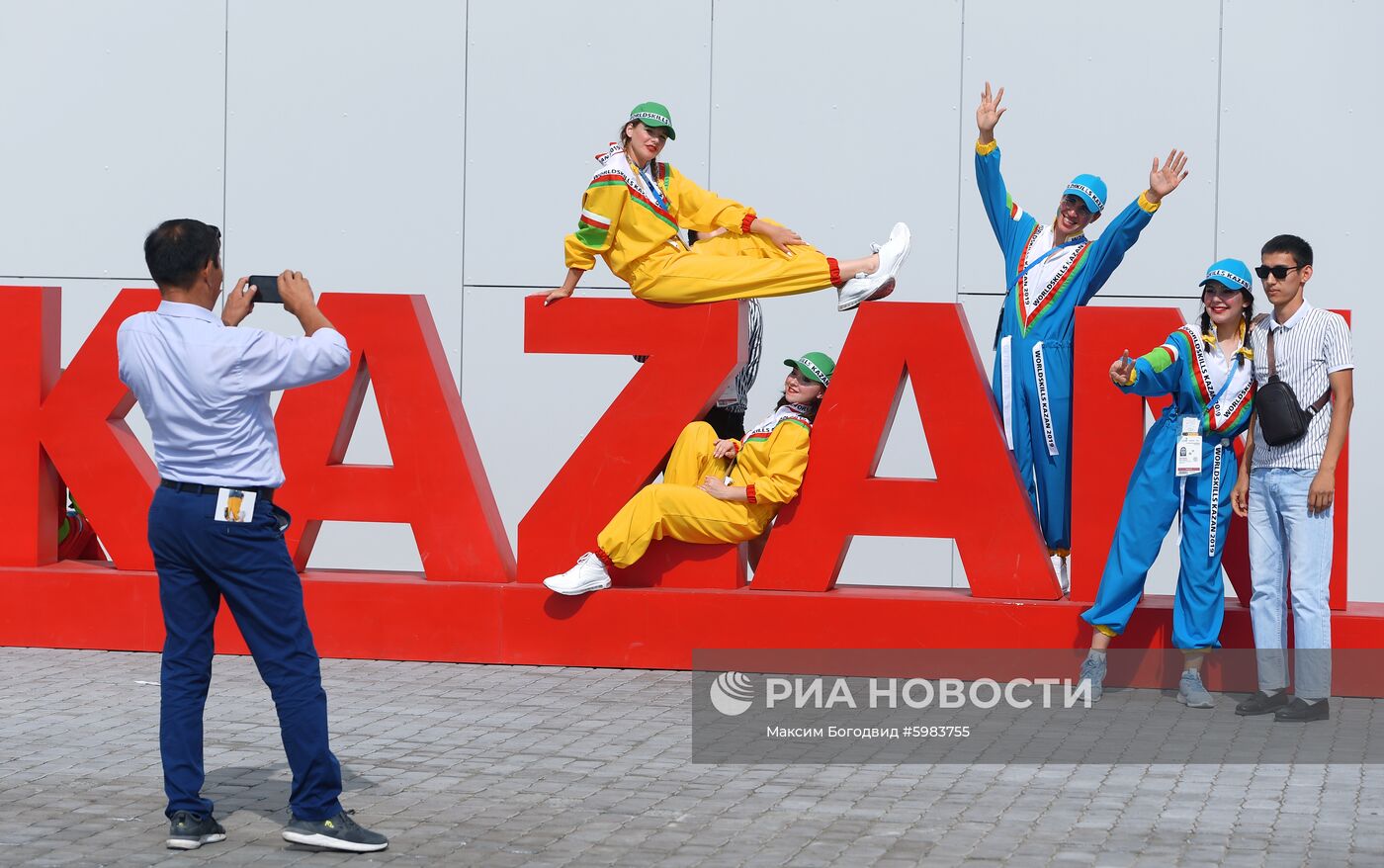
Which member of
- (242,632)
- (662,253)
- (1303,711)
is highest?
(662,253)

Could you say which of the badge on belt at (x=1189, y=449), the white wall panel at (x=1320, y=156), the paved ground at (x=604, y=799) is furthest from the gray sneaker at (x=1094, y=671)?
the white wall panel at (x=1320, y=156)

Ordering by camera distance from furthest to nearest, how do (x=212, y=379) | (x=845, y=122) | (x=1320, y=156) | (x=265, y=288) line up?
(x=845, y=122) → (x=1320, y=156) → (x=265, y=288) → (x=212, y=379)

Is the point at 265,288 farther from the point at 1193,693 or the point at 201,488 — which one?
the point at 1193,693

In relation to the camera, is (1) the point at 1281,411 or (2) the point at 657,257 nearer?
(1) the point at 1281,411

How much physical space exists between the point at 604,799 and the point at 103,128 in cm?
689

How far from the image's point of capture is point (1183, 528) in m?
6.85

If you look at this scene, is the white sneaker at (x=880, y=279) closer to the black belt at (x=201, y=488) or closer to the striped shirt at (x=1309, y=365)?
the striped shirt at (x=1309, y=365)

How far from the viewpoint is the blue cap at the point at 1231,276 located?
22.0 feet

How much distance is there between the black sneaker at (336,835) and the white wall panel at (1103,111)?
593 centimetres

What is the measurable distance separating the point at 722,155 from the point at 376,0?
7.50 feet

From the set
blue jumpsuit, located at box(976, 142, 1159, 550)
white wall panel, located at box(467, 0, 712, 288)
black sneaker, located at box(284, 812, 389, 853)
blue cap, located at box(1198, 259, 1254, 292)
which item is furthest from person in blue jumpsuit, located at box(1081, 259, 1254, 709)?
white wall panel, located at box(467, 0, 712, 288)

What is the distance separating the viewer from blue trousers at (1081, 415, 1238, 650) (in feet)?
22.3

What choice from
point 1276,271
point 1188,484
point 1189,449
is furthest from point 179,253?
point 1276,271

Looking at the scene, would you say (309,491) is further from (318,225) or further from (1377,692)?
(1377,692)
